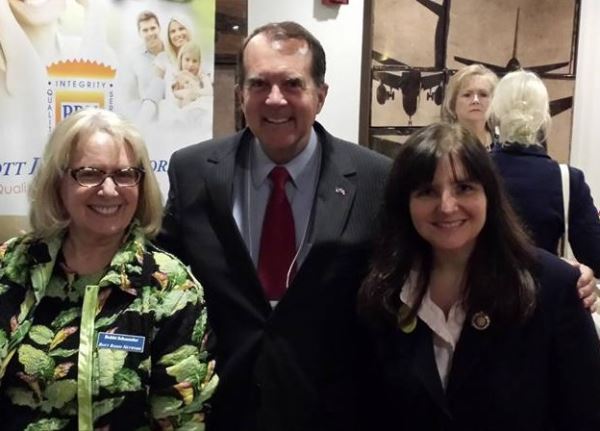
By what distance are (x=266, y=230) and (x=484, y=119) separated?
61.9 inches

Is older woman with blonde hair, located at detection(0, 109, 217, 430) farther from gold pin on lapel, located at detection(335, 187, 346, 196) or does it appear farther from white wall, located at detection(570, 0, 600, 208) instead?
white wall, located at detection(570, 0, 600, 208)

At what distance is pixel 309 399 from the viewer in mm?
1939

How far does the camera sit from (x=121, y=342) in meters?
1.65

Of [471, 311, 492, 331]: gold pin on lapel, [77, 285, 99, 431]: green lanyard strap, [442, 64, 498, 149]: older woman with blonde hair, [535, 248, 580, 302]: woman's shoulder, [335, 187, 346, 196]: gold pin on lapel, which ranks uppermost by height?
[442, 64, 498, 149]: older woman with blonde hair

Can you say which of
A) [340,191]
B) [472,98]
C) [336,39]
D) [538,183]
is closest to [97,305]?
[340,191]

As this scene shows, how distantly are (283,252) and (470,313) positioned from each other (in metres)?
0.59

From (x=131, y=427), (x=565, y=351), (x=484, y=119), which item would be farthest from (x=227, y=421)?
(x=484, y=119)

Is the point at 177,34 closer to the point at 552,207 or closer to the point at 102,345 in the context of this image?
A: the point at 552,207

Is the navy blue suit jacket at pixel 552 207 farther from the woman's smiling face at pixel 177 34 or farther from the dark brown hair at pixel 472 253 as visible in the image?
the woman's smiling face at pixel 177 34

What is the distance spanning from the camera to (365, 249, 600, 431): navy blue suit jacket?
1578 mm

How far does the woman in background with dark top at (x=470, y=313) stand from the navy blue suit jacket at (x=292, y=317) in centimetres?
20

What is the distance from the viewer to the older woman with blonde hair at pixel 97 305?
1626mm

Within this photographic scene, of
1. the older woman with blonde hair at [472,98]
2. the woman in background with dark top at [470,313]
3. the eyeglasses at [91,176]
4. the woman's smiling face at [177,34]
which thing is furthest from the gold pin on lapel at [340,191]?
the woman's smiling face at [177,34]

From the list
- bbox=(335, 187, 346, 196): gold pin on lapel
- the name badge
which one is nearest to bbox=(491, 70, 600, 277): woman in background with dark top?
bbox=(335, 187, 346, 196): gold pin on lapel
